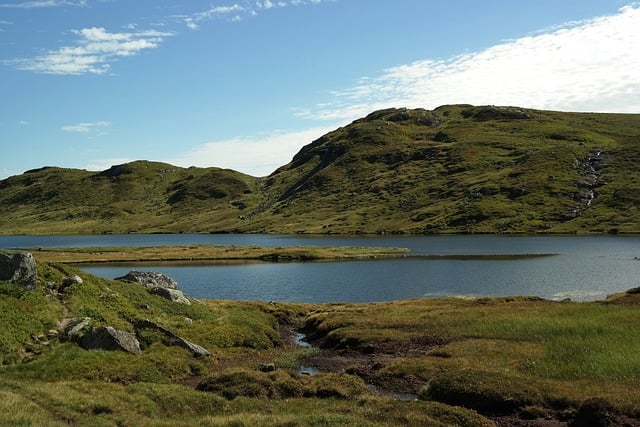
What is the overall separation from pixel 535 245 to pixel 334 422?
167 m

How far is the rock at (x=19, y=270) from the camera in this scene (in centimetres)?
3941

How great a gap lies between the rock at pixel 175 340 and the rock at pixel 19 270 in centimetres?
847

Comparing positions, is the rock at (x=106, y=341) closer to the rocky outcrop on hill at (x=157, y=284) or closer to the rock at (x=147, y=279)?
the rocky outcrop on hill at (x=157, y=284)

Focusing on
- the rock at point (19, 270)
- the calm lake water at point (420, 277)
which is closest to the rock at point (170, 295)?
the rock at point (19, 270)

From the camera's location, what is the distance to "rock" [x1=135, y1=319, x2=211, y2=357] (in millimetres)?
40594

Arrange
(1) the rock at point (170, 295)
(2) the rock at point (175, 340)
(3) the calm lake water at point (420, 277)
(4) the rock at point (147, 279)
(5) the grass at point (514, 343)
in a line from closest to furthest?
(5) the grass at point (514, 343)
(2) the rock at point (175, 340)
(1) the rock at point (170, 295)
(4) the rock at point (147, 279)
(3) the calm lake water at point (420, 277)

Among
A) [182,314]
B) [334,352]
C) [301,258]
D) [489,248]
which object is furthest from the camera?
[489,248]

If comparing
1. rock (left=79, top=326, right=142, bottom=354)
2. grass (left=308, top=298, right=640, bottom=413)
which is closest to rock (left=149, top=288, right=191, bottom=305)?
grass (left=308, top=298, right=640, bottom=413)

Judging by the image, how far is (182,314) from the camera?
167 ft

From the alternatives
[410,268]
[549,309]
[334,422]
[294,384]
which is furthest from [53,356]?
[410,268]

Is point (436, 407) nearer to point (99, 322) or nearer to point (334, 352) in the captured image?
point (334, 352)

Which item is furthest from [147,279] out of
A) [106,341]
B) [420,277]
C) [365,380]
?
[420,277]

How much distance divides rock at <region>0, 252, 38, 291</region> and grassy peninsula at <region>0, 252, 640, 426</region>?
0.88 meters

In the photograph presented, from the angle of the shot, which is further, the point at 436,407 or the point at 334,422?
the point at 436,407
